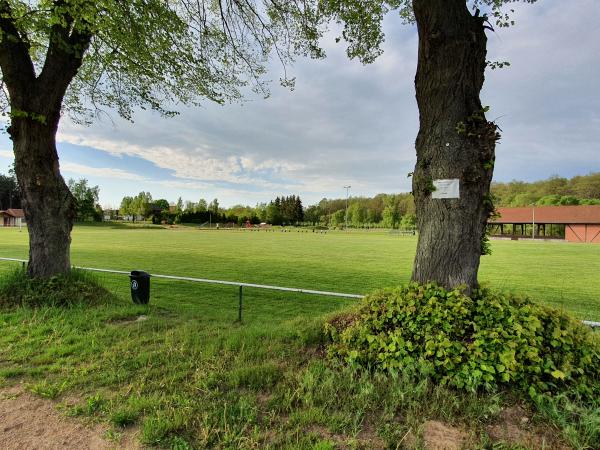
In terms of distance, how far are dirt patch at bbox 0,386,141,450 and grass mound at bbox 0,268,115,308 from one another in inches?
123

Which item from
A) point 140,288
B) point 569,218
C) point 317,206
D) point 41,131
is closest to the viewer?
point 41,131

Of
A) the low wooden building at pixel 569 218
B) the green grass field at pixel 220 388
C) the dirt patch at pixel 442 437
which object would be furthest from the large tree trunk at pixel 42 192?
the low wooden building at pixel 569 218

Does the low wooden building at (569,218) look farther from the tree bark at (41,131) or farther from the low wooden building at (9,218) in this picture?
the low wooden building at (9,218)

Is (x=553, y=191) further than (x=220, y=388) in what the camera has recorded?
Yes

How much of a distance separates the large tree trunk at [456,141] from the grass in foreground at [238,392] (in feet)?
4.30

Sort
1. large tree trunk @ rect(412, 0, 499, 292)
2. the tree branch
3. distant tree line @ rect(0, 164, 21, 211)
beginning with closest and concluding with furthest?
large tree trunk @ rect(412, 0, 499, 292)
the tree branch
distant tree line @ rect(0, 164, 21, 211)

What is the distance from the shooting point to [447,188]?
10.9 ft

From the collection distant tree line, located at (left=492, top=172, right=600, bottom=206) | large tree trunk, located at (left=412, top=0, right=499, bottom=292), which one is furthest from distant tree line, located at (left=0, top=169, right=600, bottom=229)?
large tree trunk, located at (left=412, top=0, right=499, bottom=292)

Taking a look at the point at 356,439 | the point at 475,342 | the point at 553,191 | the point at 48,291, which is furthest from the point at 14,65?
the point at 553,191

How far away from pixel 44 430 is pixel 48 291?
4.03 m

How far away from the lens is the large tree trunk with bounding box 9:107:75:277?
5633mm

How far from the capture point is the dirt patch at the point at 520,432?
2.13m

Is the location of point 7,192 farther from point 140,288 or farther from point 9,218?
point 140,288

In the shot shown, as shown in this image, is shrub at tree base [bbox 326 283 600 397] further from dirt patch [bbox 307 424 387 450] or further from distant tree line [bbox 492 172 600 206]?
distant tree line [bbox 492 172 600 206]
